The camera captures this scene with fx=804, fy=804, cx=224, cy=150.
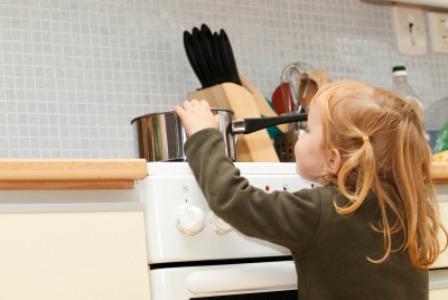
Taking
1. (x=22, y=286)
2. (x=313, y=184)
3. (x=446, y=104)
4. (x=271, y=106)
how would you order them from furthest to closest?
(x=446, y=104), (x=271, y=106), (x=313, y=184), (x=22, y=286)

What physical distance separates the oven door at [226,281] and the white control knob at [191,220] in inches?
2.2

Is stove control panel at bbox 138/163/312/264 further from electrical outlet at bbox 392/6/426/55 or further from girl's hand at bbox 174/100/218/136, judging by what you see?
electrical outlet at bbox 392/6/426/55

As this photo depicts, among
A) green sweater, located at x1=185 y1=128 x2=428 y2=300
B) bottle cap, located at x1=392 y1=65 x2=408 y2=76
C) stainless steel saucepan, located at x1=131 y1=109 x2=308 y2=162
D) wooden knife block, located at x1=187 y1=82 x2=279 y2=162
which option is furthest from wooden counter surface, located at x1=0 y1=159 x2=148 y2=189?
bottle cap, located at x1=392 y1=65 x2=408 y2=76

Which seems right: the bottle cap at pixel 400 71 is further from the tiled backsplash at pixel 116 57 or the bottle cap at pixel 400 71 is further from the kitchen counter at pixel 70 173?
the kitchen counter at pixel 70 173

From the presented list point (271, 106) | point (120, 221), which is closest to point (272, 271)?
point (120, 221)

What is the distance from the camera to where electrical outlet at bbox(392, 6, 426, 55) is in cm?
211

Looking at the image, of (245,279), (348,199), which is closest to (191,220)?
(245,279)

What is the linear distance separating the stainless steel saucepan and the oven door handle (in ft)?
0.73

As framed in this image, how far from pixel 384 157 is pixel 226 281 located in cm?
28

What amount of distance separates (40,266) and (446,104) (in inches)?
54.2

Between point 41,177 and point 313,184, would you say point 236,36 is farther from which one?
point 41,177

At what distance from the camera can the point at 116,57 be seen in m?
1.71

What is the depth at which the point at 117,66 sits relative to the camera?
170 centimetres

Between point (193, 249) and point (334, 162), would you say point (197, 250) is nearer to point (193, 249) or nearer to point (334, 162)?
point (193, 249)
